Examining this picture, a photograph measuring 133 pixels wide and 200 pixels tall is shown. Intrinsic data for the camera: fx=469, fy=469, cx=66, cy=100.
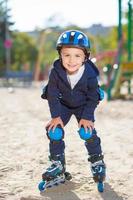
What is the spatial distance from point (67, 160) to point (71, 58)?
1582 millimetres

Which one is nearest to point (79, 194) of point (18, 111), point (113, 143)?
point (113, 143)

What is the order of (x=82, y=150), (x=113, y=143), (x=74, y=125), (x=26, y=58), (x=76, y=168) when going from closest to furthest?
(x=76, y=168), (x=82, y=150), (x=113, y=143), (x=74, y=125), (x=26, y=58)

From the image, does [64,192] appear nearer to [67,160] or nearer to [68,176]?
[68,176]

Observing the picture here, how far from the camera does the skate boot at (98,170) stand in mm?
3830

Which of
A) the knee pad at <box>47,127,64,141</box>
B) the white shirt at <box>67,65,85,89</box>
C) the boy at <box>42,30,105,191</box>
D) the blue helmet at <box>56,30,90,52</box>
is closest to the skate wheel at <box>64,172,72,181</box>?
the boy at <box>42,30,105,191</box>

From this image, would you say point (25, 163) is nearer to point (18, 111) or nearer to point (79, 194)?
point (79, 194)

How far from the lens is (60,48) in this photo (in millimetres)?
3795

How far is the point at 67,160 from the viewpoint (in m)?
5.00

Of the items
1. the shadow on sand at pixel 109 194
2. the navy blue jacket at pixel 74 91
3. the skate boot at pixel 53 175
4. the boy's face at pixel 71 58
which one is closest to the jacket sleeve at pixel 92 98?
the navy blue jacket at pixel 74 91

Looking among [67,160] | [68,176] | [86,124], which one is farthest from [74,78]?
[67,160]

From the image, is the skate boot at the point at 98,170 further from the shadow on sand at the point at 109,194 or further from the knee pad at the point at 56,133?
the knee pad at the point at 56,133

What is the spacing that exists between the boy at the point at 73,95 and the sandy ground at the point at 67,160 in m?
0.20

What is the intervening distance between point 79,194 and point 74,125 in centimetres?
434

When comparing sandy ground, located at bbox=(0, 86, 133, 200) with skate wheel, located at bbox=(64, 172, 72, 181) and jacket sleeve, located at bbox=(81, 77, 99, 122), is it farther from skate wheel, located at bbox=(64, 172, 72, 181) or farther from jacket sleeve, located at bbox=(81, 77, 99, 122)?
jacket sleeve, located at bbox=(81, 77, 99, 122)
